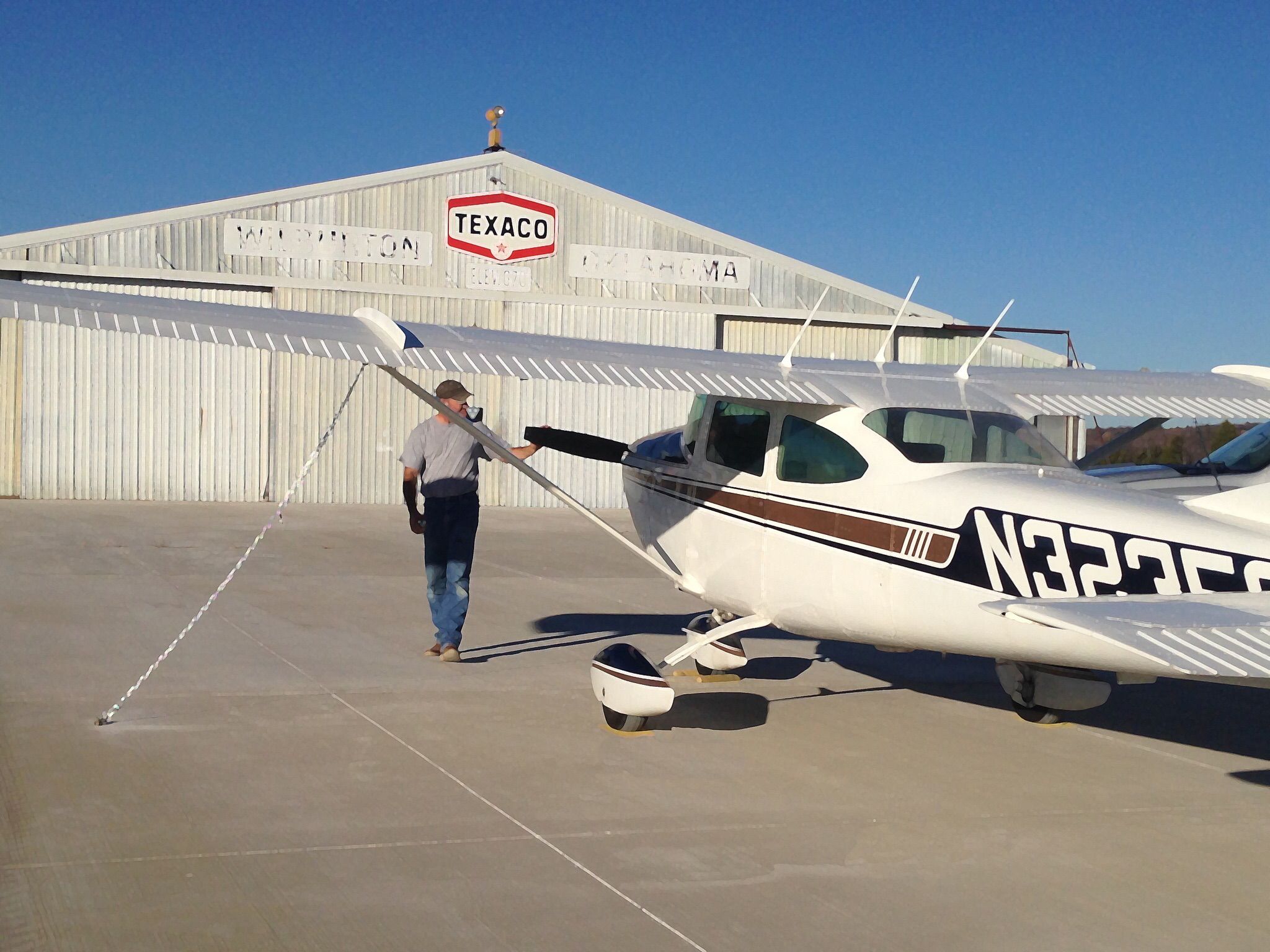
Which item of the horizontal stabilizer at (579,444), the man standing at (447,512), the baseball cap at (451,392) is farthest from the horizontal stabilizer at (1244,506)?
the baseball cap at (451,392)

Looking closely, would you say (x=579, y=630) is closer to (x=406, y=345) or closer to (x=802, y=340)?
(x=406, y=345)

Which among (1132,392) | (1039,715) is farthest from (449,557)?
(1132,392)

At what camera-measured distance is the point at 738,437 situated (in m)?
7.45

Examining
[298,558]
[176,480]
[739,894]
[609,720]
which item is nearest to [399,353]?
[609,720]

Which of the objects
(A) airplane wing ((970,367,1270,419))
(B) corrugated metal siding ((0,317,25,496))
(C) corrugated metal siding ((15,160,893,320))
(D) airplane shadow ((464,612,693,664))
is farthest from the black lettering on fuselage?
(B) corrugated metal siding ((0,317,25,496))

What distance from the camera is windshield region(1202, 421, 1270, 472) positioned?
9117 mm

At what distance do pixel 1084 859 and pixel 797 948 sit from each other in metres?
1.63

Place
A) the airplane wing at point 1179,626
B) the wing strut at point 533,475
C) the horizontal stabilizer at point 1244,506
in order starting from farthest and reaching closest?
the wing strut at point 533,475, the horizontal stabilizer at point 1244,506, the airplane wing at point 1179,626

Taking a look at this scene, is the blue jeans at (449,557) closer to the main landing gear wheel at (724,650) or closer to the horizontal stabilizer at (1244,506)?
the main landing gear wheel at (724,650)

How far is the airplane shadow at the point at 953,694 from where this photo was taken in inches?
287

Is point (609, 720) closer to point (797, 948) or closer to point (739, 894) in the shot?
point (739, 894)

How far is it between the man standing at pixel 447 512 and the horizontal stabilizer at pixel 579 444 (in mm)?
94

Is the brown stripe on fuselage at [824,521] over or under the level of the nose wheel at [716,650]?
over

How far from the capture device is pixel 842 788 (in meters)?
5.88
